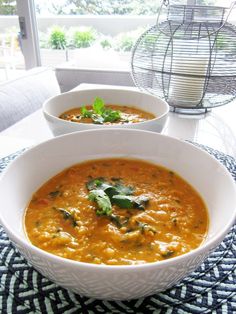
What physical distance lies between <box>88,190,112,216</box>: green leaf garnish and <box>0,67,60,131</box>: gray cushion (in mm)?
1150

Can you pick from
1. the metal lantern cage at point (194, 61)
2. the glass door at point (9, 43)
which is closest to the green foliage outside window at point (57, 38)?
the glass door at point (9, 43)

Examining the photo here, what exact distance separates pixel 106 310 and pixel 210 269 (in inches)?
8.3

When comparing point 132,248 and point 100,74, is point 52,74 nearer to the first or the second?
point 100,74

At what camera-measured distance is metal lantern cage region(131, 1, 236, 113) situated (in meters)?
1.31

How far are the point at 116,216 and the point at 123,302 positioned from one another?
16 centimetres

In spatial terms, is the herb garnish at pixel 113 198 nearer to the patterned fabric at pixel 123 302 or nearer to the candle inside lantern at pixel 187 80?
the patterned fabric at pixel 123 302

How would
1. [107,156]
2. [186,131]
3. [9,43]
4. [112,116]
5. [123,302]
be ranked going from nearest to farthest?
[123,302] → [107,156] → [112,116] → [186,131] → [9,43]

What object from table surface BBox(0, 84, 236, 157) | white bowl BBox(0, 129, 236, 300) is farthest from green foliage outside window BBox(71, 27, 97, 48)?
white bowl BBox(0, 129, 236, 300)

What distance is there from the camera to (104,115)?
104cm

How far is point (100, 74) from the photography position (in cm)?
255

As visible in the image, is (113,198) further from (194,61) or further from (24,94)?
(24,94)

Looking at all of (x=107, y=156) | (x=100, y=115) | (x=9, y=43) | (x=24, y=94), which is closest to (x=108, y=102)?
(x=100, y=115)

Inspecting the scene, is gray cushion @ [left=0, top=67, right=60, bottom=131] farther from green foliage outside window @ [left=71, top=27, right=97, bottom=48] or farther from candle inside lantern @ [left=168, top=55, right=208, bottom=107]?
green foliage outside window @ [left=71, top=27, right=97, bottom=48]

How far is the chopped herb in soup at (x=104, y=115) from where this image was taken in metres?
1.02
